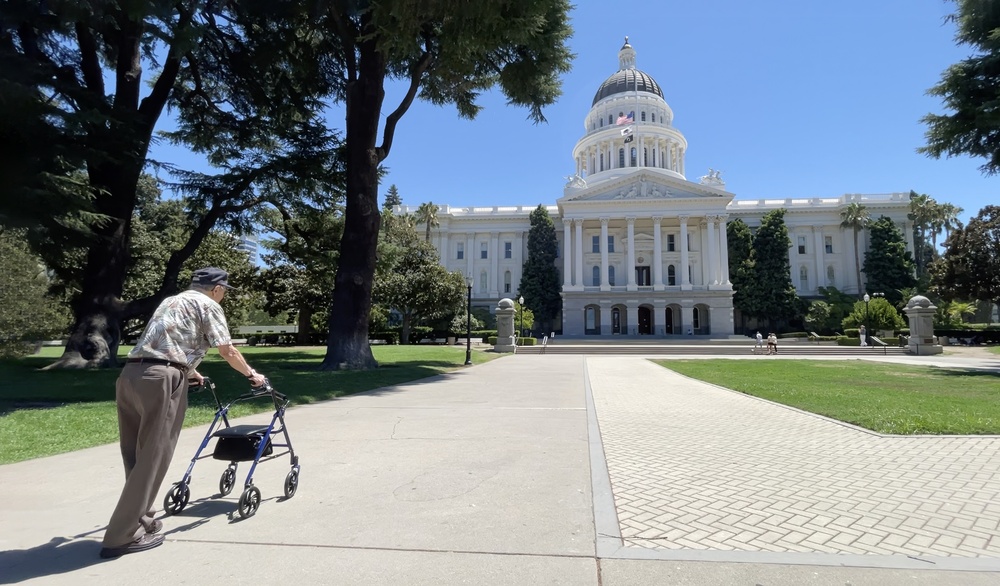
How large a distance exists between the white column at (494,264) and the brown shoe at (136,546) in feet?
230

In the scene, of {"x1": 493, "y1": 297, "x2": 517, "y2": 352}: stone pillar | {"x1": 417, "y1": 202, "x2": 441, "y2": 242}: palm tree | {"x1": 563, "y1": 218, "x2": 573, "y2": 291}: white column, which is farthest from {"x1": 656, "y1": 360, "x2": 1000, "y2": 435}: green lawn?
{"x1": 417, "y1": 202, "x2": 441, "y2": 242}: palm tree

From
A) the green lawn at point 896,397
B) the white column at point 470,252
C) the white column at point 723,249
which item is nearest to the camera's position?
the green lawn at point 896,397

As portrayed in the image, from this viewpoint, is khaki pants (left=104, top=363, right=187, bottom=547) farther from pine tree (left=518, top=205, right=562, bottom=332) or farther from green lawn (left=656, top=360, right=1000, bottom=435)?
pine tree (left=518, top=205, right=562, bottom=332)

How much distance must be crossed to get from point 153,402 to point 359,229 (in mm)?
16330

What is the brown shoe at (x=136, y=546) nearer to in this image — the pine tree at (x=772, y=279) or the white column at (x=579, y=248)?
the white column at (x=579, y=248)

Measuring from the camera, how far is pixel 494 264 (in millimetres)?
74500

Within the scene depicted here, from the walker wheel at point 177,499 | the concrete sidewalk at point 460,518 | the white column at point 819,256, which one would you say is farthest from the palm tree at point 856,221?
the walker wheel at point 177,499

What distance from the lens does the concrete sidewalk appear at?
324cm

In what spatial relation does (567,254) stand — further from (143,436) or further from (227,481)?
(143,436)

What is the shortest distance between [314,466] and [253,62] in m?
20.2

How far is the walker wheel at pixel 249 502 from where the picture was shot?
13.5 feet

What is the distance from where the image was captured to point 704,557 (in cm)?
345

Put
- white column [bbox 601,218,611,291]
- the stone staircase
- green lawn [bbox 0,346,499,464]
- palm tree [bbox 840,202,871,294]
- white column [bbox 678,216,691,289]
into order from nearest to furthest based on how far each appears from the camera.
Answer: green lawn [bbox 0,346,499,464]
the stone staircase
white column [bbox 678,216,691,289]
white column [bbox 601,218,611,291]
palm tree [bbox 840,202,871,294]

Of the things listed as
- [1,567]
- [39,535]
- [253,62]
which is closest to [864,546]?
[1,567]
